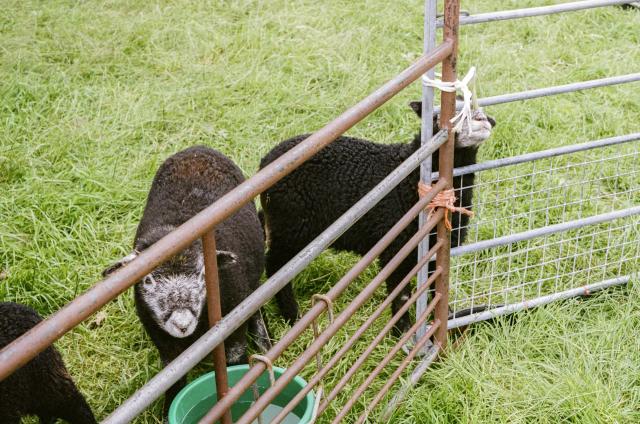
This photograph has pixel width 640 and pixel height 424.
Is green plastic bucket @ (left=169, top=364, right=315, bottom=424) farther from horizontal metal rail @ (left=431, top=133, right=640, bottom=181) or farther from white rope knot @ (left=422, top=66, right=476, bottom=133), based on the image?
white rope knot @ (left=422, top=66, right=476, bottom=133)

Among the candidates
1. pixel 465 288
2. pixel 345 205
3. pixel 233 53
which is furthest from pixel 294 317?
pixel 233 53

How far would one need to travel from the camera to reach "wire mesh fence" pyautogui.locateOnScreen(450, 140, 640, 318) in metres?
3.82

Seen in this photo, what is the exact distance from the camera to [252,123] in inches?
220

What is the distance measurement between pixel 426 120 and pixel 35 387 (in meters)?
2.01

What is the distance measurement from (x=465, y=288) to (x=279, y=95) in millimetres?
2550

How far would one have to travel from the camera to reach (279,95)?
5.88m

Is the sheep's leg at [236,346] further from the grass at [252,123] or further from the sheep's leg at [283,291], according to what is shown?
the sheep's leg at [283,291]

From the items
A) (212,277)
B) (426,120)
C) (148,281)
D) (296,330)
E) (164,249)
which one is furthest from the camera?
(148,281)

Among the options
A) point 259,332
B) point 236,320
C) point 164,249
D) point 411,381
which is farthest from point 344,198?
point 164,249

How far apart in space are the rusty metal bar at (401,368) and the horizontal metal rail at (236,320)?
74 cm

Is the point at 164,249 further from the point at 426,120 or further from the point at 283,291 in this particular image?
the point at 283,291

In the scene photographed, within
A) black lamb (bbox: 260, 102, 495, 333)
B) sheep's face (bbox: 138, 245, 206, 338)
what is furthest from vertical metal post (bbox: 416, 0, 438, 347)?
sheep's face (bbox: 138, 245, 206, 338)

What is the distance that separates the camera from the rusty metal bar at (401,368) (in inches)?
117

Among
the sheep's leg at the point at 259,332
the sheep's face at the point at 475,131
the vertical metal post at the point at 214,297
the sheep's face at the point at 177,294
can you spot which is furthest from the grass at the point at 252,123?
the vertical metal post at the point at 214,297
